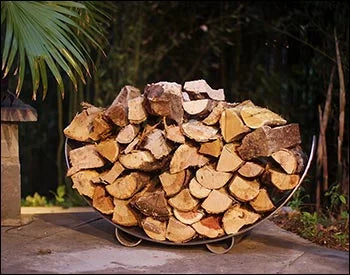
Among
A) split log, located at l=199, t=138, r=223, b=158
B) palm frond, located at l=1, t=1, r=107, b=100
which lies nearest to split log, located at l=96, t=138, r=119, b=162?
palm frond, located at l=1, t=1, r=107, b=100

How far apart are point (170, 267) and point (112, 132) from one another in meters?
0.82

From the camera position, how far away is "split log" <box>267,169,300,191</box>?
3109 mm

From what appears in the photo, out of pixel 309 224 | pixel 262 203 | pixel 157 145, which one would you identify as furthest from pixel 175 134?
pixel 309 224

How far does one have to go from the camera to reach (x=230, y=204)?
10.3 feet

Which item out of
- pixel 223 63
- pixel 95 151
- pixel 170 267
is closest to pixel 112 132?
pixel 95 151

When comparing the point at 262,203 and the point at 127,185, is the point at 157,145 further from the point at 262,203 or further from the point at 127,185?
the point at 262,203

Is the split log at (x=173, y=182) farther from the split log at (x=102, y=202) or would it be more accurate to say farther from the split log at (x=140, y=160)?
the split log at (x=102, y=202)

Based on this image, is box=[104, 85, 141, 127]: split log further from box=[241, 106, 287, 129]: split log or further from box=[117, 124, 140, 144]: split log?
box=[241, 106, 287, 129]: split log

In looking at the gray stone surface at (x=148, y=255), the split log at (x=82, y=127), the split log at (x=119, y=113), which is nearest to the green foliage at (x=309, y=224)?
the gray stone surface at (x=148, y=255)

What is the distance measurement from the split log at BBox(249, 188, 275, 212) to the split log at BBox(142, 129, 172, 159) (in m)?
0.50

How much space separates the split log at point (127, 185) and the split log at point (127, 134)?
18 cm

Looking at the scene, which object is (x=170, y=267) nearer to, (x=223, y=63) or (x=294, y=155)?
(x=294, y=155)

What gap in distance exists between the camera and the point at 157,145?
10.4 ft

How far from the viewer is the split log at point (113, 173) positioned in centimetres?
326
